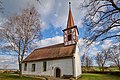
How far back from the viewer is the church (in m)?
19.7

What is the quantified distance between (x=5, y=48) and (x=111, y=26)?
58.4 feet

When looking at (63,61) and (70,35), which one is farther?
(70,35)

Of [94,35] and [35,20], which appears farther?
[35,20]

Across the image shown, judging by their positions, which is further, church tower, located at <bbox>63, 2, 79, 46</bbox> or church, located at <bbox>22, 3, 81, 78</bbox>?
church tower, located at <bbox>63, 2, 79, 46</bbox>

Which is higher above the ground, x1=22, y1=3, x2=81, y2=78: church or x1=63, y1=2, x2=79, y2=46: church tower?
x1=63, y1=2, x2=79, y2=46: church tower

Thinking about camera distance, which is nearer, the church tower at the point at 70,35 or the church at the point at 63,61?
the church at the point at 63,61

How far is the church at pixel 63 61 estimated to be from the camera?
64.5ft

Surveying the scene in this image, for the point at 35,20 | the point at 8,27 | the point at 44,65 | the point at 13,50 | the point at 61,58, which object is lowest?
the point at 44,65

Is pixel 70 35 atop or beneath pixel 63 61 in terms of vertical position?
atop

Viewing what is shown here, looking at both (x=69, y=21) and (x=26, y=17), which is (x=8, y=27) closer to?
(x=26, y=17)

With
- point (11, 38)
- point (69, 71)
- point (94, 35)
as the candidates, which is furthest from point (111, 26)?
point (11, 38)

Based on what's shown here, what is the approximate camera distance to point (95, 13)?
26.1 feet

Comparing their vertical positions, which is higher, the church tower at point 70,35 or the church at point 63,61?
the church tower at point 70,35

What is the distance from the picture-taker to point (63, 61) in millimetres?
20438
